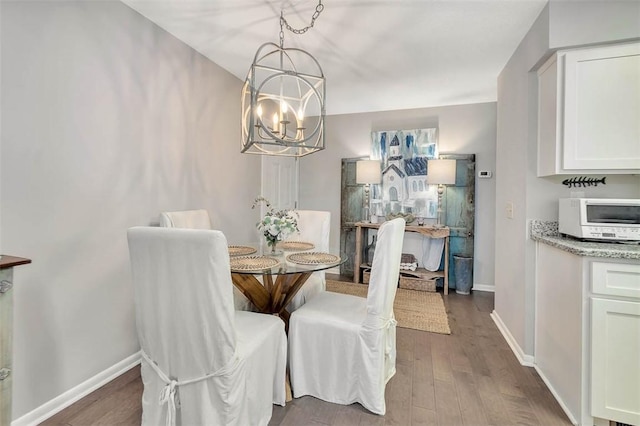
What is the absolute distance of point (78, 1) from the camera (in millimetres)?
1734

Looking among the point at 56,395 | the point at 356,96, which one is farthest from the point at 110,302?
the point at 356,96

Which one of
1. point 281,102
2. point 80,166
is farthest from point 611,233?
point 80,166

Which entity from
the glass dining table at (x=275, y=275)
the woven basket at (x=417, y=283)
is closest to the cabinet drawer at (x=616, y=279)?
the glass dining table at (x=275, y=275)

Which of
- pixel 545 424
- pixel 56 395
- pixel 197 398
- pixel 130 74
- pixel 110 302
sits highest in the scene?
pixel 130 74

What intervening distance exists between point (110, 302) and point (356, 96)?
134 inches

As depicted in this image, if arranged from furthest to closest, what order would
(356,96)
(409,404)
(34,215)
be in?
1. (356,96)
2. (409,404)
3. (34,215)

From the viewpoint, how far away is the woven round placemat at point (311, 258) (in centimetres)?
189

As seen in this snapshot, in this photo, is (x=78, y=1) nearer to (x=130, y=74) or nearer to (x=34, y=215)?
(x=130, y=74)

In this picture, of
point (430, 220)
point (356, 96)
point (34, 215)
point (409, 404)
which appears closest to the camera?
point (34, 215)

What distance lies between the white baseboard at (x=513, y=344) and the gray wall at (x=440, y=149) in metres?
1.25

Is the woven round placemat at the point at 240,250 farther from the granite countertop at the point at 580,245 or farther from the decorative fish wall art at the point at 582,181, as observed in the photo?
the decorative fish wall art at the point at 582,181

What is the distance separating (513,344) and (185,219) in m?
2.81

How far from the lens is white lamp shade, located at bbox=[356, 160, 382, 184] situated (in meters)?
4.21

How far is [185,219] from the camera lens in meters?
2.30
